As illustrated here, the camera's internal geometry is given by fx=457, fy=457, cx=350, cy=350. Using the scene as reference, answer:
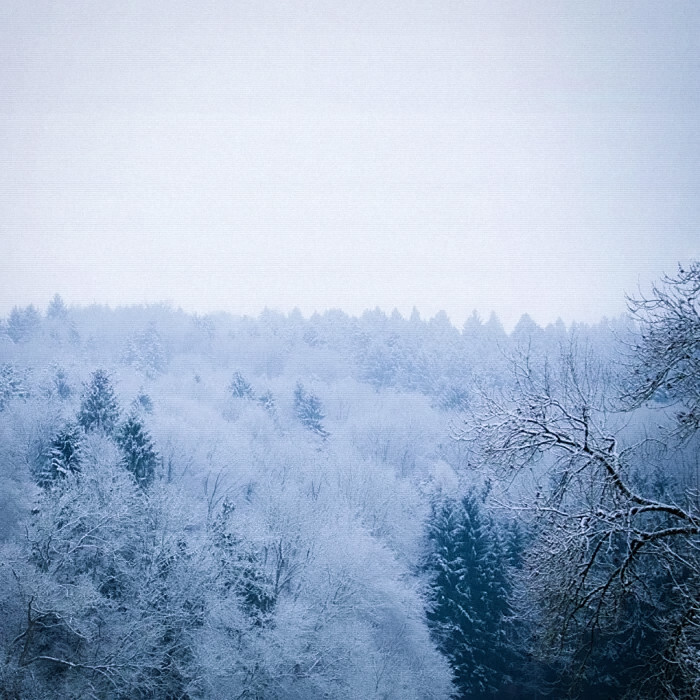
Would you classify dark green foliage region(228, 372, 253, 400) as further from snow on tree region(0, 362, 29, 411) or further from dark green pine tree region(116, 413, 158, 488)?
dark green pine tree region(116, 413, 158, 488)

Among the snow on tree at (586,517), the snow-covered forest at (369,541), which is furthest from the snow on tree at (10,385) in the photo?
the snow on tree at (586,517)

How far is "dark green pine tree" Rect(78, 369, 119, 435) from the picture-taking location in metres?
33.3

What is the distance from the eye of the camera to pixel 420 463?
49188 millimetres

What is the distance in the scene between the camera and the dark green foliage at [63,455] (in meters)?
24.5

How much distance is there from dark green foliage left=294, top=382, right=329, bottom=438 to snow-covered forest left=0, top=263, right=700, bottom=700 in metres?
0.25

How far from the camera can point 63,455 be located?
24922 mm

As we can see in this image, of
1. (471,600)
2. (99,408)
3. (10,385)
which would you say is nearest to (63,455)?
(99,408)

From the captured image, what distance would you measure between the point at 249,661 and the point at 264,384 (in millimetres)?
46574

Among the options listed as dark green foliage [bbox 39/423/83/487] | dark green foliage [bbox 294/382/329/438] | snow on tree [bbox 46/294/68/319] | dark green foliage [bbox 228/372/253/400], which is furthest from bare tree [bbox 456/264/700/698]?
snow on tree [bbox 46/294/68/319]

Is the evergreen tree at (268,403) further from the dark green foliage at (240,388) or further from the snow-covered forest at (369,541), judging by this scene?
the dark green foliage at (240,388)

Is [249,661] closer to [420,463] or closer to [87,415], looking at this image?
[87,415]

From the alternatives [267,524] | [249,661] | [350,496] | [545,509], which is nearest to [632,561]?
[545,509]

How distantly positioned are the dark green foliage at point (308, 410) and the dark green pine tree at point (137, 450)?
22248mm

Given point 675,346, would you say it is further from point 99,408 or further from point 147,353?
point 147,353
